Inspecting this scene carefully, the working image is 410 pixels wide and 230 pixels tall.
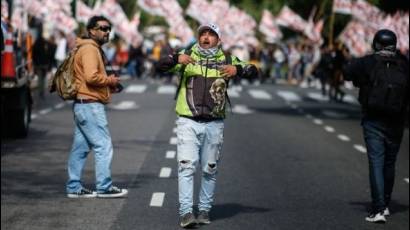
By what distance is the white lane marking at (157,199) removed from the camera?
10.6 meters

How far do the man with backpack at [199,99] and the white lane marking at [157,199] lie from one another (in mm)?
1588

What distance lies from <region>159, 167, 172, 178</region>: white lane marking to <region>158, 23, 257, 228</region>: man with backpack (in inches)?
157

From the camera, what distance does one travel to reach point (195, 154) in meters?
9.05

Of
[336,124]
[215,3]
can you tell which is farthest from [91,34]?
[215,3]

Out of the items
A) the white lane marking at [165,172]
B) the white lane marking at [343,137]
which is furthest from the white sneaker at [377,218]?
the white lane marking at [343,137]

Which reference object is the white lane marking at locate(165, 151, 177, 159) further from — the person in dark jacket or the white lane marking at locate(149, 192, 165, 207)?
the person in dark jacket

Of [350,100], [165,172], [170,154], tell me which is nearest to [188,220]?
[165,172]

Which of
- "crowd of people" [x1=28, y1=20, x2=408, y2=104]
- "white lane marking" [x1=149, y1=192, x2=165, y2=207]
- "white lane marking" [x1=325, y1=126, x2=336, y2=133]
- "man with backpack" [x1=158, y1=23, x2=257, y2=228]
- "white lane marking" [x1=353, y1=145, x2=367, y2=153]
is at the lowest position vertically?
"crowd of people" [x1=28, y1=20, x2=408, y2=104]

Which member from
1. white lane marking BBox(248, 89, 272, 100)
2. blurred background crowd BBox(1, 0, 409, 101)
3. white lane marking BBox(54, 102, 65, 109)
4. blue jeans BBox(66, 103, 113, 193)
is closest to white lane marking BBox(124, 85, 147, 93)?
blurred background crowd BBox(1, 0, 409, 101)

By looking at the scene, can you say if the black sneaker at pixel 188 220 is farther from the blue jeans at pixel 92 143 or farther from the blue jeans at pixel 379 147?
the blue jeans at pixel 379 147

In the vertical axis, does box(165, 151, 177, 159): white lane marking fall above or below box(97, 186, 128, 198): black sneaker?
below

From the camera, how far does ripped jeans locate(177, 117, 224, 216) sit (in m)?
8.98

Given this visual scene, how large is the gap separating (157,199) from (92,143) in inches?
33.7

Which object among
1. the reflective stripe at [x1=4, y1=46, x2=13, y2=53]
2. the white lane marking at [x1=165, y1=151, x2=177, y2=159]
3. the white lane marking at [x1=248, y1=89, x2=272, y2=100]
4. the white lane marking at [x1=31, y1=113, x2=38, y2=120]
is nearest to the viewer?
the white lane marking at [x1=165, y1=151, x2=177, y2=159]
